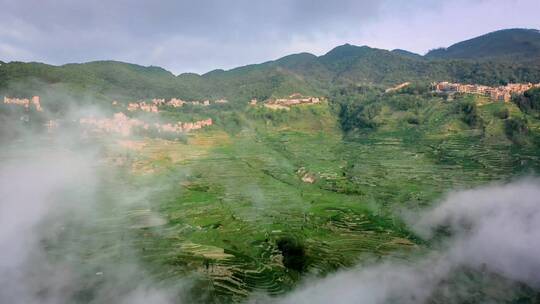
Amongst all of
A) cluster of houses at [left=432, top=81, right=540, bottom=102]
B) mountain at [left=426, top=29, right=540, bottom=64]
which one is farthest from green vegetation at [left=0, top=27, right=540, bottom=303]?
mountain at [left=426, top=29, right=540, bottom=64]

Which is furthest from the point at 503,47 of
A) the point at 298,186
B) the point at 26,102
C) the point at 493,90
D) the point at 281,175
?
the point at 26,102

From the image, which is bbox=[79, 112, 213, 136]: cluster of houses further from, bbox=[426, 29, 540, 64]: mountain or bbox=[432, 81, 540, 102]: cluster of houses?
bbox=[426, 29, 540, 64]: mountain

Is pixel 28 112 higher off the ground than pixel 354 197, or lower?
higher

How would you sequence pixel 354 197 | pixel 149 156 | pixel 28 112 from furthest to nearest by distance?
pixel 28 112 → pixel 149 156 → pixel 354 197

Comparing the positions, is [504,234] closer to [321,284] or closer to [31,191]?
[321,284]

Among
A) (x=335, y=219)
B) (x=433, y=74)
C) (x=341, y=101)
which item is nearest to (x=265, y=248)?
(x=335, y=219)
